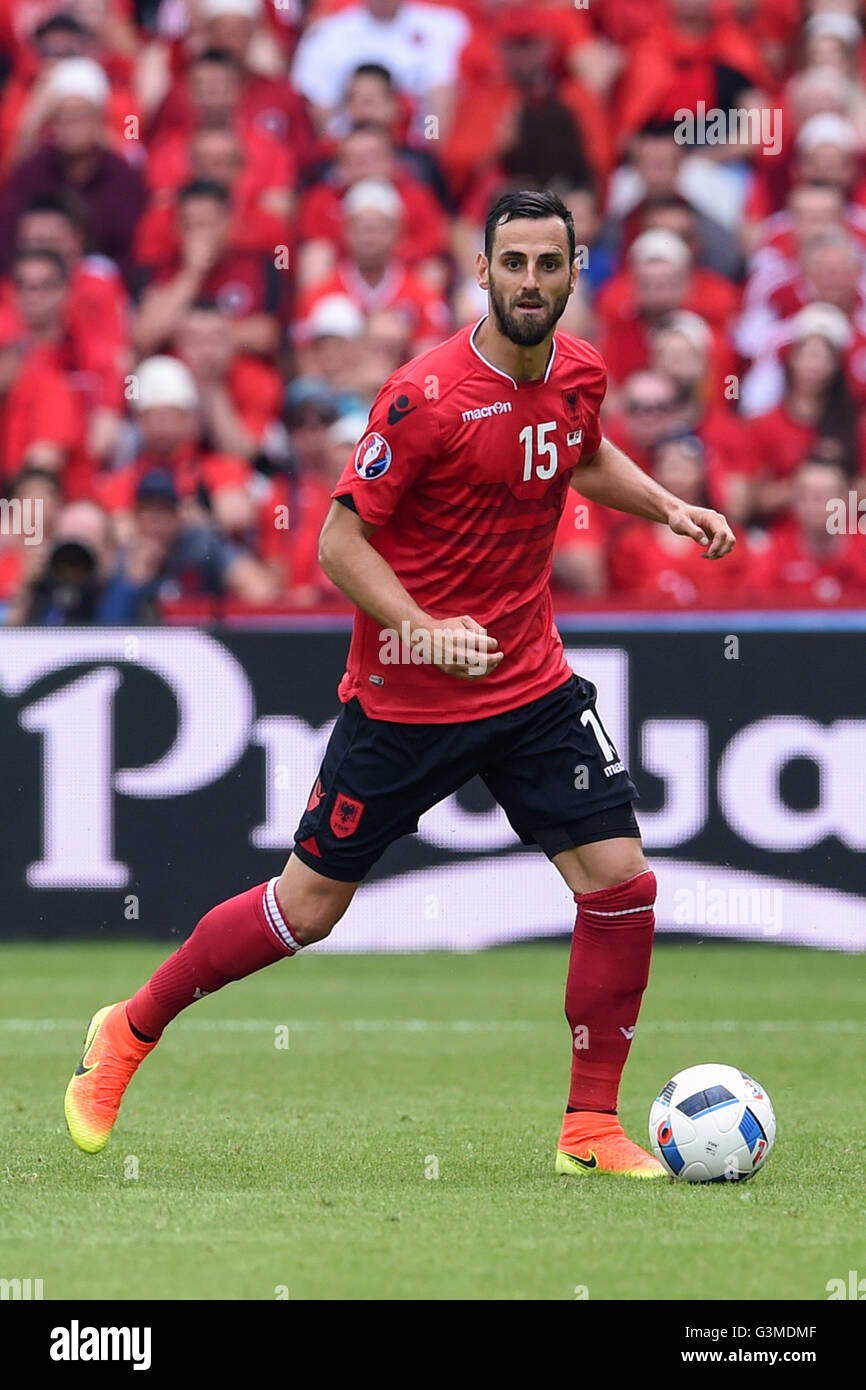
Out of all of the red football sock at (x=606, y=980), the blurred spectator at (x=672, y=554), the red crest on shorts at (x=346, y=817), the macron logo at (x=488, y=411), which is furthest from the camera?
the blurred spectator at (x=672, y=554)

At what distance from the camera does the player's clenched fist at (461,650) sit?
5.33m

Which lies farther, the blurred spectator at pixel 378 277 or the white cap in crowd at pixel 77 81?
the white cap in crowd at pixel 77 81

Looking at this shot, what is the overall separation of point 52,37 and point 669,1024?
8.32 meters

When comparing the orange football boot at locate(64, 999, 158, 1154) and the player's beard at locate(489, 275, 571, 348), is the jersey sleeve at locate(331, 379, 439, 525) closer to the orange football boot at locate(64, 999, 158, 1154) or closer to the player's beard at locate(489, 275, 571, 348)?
the player's beard at locate(489, 275, 571, 348)

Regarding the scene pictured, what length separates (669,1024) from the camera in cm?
886

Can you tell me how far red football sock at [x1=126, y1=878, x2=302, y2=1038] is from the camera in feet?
19.0

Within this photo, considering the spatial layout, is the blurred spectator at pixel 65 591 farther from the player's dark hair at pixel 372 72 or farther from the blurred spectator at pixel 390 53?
the blurred spectator at pixel 390 53

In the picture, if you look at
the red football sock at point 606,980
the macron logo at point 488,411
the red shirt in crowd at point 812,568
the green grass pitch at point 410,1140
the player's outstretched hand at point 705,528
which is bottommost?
the green grass pitch at point 410,1140

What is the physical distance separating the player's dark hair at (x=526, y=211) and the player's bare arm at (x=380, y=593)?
2.52ft

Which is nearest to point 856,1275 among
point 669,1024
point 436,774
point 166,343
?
point 436,774

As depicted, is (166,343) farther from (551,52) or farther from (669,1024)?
(669,1024)

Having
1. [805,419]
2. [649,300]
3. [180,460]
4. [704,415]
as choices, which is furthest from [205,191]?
[805,419]

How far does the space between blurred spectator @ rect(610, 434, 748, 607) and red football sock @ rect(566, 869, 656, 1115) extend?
5.56m

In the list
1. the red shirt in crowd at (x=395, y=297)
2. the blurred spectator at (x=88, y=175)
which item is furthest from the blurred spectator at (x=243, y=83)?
the red shirt in crowd at (x=395, y=297)
